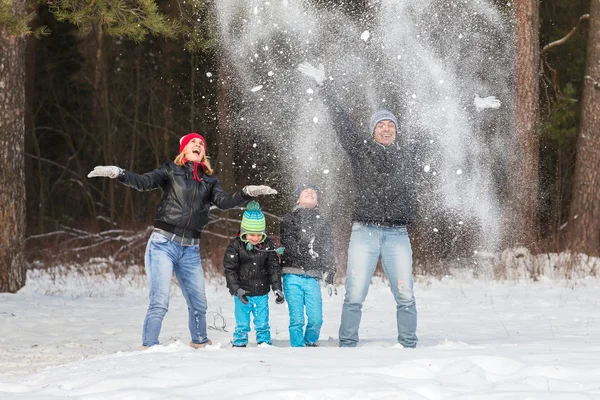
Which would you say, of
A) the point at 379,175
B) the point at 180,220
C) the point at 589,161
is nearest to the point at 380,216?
the point at 379,175

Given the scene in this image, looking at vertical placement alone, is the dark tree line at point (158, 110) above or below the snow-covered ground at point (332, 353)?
above

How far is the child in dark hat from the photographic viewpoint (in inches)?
271

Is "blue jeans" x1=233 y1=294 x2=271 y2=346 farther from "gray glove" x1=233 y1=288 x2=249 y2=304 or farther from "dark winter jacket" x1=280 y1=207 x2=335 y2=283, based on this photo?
"dark winter jacket" x1=280 y1=207 x2=335 y2=283

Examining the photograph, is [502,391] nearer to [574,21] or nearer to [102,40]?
[574,21]

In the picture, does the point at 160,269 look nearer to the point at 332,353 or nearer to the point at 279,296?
the point at 279,296

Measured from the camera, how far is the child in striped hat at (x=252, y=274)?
6.79m

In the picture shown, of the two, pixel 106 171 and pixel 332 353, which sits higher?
pixel 106 171

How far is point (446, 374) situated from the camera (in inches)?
190

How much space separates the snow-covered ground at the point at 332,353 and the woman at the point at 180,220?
497mm

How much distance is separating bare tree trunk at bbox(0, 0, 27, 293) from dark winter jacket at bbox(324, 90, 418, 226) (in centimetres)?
591

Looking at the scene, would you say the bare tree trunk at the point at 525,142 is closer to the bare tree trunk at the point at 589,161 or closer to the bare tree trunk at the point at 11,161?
the bare tree trunk at the point at 589,161

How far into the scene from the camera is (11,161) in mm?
10727

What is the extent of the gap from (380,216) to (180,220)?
1.69m

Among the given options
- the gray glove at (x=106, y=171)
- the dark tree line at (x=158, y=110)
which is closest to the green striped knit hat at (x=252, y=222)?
the gray glove at (x=106, y=171)
